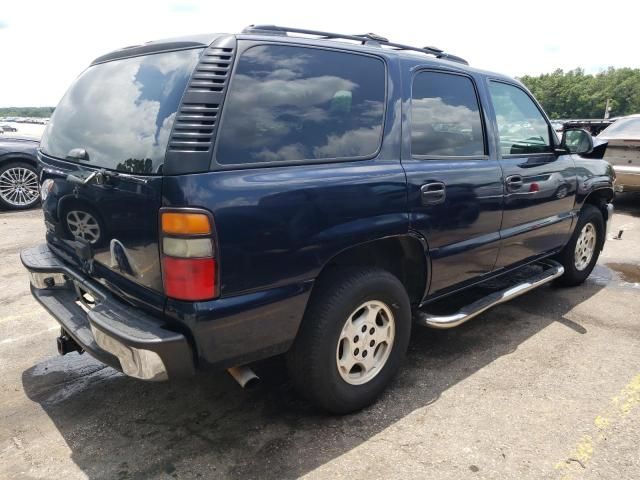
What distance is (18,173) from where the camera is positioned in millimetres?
8414

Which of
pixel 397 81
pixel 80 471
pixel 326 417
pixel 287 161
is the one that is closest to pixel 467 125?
pixel 397 81

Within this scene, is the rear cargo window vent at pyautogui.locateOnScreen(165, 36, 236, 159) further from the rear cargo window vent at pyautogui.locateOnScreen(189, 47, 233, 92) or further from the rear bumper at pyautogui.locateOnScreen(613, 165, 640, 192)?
the rear bumper at pyautogui.locateOnScreen(613, 165, 640, 192)

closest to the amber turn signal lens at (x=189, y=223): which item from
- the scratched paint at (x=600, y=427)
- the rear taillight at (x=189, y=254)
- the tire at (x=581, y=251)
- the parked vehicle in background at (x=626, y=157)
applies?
the rear taillight at (x=189, y=254)

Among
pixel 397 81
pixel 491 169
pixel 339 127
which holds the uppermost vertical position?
pixel 397 81

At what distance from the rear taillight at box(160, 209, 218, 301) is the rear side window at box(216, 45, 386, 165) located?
0.29m

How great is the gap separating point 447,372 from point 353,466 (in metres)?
1.13

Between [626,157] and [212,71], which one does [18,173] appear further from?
[626,157]

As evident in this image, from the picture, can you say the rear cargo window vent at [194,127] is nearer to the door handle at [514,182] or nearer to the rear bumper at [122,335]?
the rear bumper at [122,335]

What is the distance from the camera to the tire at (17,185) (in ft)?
27.2

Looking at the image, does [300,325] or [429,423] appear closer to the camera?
[300,325]

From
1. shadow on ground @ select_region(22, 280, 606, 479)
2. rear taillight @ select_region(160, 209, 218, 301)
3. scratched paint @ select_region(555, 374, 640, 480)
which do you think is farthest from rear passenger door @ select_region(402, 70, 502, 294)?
rear taillight @ select_region(160, 209, 218, 301)

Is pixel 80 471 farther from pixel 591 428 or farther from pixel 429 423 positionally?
pixel 591 428

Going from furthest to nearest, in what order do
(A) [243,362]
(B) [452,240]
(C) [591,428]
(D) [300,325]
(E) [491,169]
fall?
(E) [491,169] < (B) [452,240] < (C) [591,428] < (D) [300,325] < (A) [243,362]

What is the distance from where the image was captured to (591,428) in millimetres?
2709
